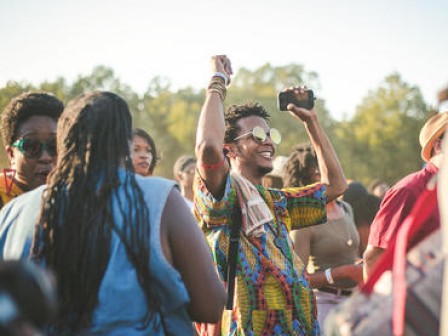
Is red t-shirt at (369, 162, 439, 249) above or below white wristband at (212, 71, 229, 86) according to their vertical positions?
below

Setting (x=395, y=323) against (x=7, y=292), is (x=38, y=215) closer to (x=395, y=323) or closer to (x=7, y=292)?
(x=7, y=292)

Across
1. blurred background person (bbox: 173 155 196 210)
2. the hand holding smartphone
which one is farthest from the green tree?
the hand holding smartphone

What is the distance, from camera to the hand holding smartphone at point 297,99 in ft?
12.2

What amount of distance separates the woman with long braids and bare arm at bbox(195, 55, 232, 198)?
657 mm

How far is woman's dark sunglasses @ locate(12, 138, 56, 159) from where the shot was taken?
3.08m

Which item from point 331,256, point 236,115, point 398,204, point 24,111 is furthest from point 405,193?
point 24,111

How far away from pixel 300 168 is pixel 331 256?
982mm

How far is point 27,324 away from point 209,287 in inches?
38.2

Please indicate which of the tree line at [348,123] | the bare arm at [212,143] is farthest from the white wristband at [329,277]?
the tree line at [348,123]

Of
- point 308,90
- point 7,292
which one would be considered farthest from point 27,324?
point 308,90

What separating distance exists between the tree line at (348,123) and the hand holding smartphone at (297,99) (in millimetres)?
36179

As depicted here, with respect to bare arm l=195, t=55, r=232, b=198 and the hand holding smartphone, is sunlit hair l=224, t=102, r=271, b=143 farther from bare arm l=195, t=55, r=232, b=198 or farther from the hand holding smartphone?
bare arm l=195, t=55, r=232, b=198

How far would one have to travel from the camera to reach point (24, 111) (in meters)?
3.21

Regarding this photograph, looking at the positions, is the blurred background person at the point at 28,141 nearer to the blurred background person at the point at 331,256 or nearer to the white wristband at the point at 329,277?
the blurred background person at the point at 331,256
